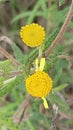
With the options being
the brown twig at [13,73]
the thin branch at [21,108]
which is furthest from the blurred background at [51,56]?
the brown twig at [13,73]

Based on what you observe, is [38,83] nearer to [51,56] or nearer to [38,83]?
[38,83]

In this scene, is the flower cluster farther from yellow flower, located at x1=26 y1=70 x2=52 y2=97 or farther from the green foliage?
the green foliage

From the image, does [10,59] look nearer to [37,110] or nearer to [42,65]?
[42,65]

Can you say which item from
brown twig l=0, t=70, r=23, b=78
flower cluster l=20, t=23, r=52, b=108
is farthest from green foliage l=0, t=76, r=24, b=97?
flower cluster l=20, t=23, r=52, b=108

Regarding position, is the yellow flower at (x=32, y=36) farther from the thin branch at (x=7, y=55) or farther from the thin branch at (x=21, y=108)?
the thin branch at (x=21, y=108)

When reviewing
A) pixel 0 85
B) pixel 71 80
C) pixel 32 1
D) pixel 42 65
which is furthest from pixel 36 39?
pixel 32 1

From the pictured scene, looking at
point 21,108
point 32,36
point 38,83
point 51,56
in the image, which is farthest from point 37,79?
point 21,108
